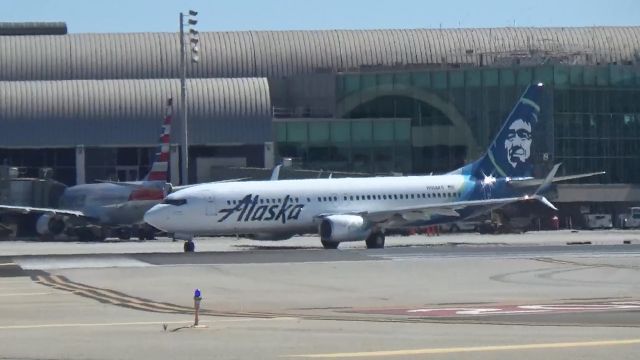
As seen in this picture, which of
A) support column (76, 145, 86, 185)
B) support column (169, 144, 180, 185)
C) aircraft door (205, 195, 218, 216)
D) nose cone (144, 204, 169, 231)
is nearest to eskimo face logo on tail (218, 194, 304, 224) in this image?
aircraft door (205, 195, 218, 216)

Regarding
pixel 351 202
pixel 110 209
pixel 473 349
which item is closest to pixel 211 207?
pixel 351 202

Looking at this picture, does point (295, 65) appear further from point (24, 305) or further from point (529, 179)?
point (24, 305)

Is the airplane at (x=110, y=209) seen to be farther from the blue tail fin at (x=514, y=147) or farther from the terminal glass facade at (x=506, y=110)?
the terminal glass facade at (x=506, y=110)

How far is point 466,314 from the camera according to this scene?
27000 millimetres

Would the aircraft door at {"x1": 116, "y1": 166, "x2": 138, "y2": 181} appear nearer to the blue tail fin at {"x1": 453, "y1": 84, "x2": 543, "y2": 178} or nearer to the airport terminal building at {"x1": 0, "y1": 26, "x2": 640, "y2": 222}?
the airport terminal building at {"x1": 0, "y1": 26, "x2": 640, "y2": 222}

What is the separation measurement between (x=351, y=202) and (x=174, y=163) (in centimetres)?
3308

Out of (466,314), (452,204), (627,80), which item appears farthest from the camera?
(627,80)

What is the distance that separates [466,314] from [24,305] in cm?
1082

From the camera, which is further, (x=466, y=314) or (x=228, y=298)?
(x=228, y=298)

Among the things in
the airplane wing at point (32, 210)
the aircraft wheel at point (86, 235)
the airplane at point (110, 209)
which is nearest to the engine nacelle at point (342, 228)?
the airplane at point (110, 209)

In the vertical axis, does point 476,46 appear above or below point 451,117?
above

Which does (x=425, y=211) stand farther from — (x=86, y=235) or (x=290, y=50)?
(x=290, y=50)

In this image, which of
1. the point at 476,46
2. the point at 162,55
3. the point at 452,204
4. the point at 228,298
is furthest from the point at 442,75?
the point at 228,298

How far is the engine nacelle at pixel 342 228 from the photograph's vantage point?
6034cm
